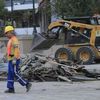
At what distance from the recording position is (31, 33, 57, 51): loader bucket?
2623 centimetres

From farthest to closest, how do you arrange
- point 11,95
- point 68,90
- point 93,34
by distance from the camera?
point 93,34
point 68,90
point 11,95

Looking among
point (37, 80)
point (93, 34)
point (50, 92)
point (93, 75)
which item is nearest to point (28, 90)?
point (50, 92)

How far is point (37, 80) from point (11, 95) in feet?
13.7

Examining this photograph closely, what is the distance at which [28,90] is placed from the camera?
46.6 feet

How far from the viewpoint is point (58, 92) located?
14.2 meters

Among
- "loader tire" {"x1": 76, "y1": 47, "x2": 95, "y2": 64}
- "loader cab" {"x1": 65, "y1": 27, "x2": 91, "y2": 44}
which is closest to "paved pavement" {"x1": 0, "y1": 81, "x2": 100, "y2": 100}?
"loader tire" {"x1": 76, "y1": 47, "x2": 95, "y2": 64}

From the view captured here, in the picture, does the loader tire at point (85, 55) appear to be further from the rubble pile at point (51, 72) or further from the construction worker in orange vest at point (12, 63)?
the construction worker in orange vest at point (12, 63)

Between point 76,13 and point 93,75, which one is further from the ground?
point 76,13

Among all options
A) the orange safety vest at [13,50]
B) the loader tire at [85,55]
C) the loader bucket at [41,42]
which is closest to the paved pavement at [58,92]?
the orange safety vest at [13,50]

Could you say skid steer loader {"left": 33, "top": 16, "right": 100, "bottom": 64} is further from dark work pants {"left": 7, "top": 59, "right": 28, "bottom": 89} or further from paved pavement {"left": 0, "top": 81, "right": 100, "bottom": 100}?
dark work pants {"left": 7, "top": 59, "right": 28, "bottom": 89}

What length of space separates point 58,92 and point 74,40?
12.2m

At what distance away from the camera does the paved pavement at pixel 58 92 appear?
12953 mm

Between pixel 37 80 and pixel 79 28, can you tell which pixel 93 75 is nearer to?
pixel 37 80

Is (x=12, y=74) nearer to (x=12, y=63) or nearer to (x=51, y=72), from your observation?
(x=12, y=63)
